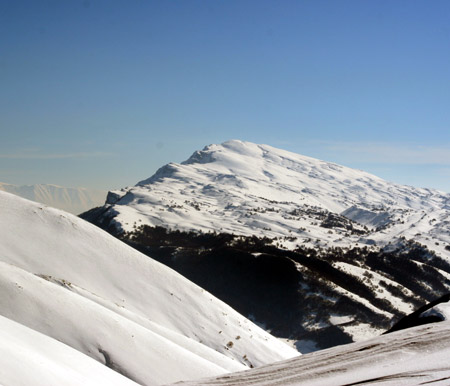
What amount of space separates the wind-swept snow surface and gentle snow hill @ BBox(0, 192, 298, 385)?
17452mm

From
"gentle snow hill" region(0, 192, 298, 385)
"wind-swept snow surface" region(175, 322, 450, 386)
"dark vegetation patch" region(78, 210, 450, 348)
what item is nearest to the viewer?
"wind-swept snow surface" region(175, 322, 450, 386)

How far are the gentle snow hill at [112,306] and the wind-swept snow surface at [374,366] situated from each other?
17.5m

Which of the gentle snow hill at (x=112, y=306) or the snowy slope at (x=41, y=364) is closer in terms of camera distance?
the snowy slope at (x=41, y=364)

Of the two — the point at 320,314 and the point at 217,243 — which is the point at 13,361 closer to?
the point at 320,314

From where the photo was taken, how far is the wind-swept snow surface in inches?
110

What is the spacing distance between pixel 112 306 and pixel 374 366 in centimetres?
2539

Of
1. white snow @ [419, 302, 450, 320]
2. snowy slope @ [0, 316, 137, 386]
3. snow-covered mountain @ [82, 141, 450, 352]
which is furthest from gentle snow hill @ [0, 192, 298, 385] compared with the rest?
snow-covered mountain @ [82, 141, 450, 352]

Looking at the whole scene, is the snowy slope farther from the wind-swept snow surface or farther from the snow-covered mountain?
the snow-covered mountain

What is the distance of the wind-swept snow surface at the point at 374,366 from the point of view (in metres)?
2.79

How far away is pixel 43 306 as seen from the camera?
2120 cm

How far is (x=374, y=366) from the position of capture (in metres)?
3.14

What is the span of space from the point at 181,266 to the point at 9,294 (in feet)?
206

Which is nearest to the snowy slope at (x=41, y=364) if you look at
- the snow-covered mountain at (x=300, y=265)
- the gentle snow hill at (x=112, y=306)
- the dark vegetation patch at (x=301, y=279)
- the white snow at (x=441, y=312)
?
the gentle snow hill at (x=112, y=306)

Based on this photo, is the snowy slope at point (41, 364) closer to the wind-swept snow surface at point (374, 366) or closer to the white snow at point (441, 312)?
the wind-swept snow surface at point (374, 366)
